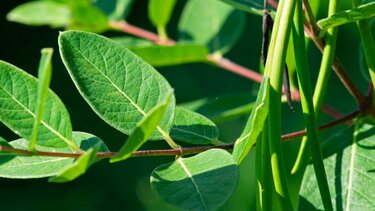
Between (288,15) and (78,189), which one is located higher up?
(288,15)

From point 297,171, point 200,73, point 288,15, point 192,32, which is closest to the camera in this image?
point 288,15

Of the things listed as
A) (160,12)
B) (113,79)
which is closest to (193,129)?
(113,79)

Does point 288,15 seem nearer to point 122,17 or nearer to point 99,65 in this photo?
point 99,65

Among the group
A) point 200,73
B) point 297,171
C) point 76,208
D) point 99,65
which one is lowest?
point 76,208

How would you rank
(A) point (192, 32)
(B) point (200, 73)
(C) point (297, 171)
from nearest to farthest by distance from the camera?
(C) point (297, 171), (A) point (192, 32), (B) point (200, 73)

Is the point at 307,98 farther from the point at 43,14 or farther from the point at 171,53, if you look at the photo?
the point at 43,14

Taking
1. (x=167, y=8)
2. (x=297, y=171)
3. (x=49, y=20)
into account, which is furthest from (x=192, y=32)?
(x=297, y=171)

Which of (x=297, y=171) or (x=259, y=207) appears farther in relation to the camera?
(x=297, y=171)

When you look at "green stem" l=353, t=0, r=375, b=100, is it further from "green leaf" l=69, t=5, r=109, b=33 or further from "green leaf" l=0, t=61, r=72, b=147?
"green leaf" l=69, t=5, r=109, b=33

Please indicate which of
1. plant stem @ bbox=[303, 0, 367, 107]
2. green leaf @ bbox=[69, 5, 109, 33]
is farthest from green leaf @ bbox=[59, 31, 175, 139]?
green leaf @ bbox=[69, 5, 109, 33]
